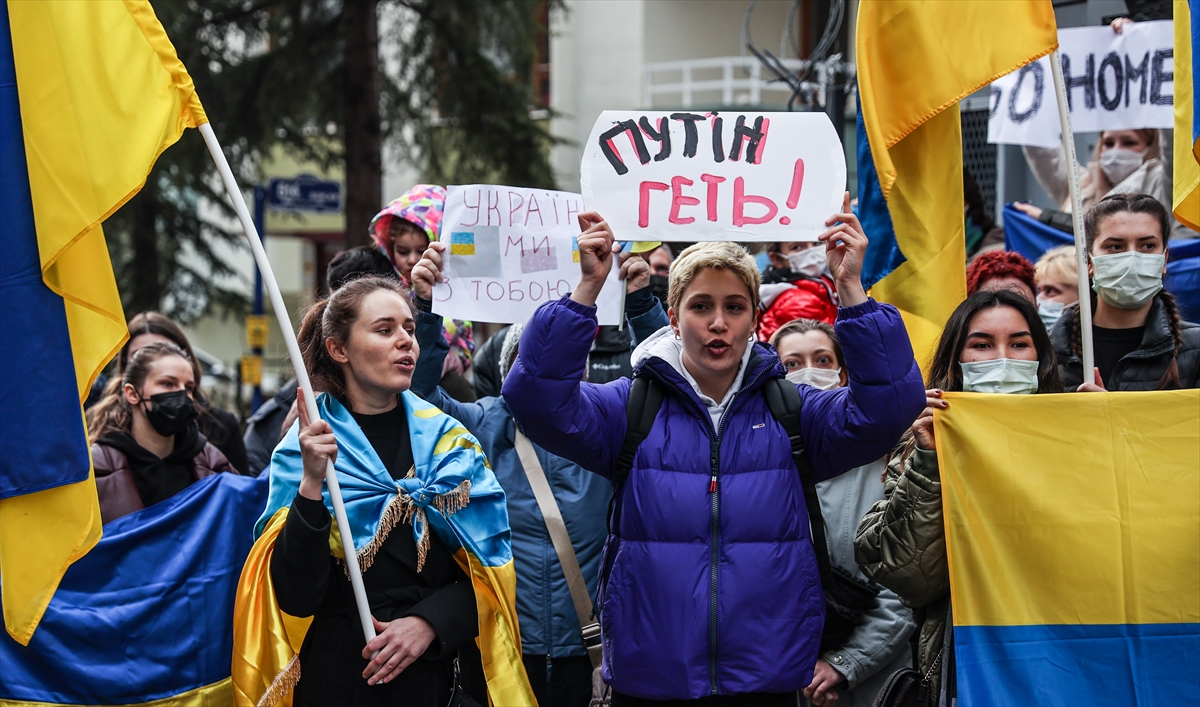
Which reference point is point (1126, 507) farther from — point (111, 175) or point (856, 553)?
point (111, 175)

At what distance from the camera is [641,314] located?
430 centimetres

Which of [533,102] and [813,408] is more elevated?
[533,102]

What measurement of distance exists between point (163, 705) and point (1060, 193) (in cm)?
535

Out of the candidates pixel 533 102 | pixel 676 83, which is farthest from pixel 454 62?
pixel 676 83

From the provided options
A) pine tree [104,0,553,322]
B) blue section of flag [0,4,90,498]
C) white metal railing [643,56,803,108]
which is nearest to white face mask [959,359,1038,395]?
blue section of flag [0,4,90,498]

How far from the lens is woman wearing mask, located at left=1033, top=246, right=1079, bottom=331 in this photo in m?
5.20

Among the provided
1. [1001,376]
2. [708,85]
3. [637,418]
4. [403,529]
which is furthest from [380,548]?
[708,85]

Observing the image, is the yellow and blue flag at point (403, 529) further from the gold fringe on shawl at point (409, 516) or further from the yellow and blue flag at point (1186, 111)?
the yellow and blue flag at point (1186, 111)

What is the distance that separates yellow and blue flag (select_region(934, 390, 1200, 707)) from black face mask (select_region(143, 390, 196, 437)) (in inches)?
107

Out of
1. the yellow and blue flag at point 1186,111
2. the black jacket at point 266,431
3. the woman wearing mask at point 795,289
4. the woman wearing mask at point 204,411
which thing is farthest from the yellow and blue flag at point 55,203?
the yellow and blue flag at point 1186,111

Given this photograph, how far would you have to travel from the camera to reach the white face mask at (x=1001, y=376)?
142 inches

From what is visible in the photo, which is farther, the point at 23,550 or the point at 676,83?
the point at 676,83

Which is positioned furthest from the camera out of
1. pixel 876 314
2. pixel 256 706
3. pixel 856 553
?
pixel 856 553

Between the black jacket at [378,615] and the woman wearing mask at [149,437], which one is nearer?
the black jacket at [378,615]
